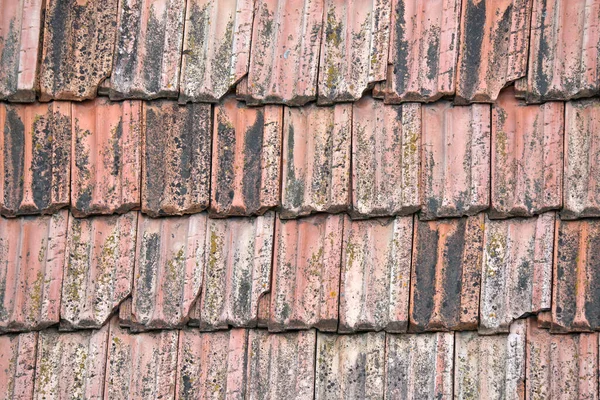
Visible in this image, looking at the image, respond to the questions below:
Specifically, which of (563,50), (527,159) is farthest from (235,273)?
(563,50)

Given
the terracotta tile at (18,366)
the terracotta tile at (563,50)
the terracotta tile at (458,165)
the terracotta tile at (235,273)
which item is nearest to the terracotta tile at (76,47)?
the terracotta tile at (235,273)

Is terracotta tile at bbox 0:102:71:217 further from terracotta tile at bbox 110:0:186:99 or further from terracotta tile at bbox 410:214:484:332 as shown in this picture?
terracotta tile at bbox 410:214:484:332

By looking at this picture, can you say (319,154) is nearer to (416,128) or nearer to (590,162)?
(416,128)

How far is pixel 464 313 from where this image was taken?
11.3ft

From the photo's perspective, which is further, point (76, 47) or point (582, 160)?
point (76, 47)

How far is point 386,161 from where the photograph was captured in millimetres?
3488

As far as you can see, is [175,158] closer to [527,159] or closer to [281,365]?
[281,365]

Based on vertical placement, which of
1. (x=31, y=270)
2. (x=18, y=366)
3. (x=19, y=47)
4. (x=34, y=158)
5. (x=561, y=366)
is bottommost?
(x=18, y=366)

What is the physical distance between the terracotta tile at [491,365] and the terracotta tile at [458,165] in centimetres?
50

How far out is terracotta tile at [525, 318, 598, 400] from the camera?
339 cm

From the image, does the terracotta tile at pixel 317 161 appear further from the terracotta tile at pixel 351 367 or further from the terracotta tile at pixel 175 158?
the terracotta tile at pixel 351 367

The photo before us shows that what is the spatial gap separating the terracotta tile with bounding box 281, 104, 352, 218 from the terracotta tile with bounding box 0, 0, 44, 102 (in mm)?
1016

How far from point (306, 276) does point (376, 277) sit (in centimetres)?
27

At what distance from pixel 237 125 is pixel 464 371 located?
131 cm
